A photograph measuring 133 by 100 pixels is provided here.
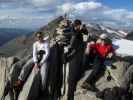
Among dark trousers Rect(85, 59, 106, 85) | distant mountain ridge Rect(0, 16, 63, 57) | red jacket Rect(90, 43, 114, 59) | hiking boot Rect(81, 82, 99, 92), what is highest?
red jacket Rect(90, 43, 114, 59)

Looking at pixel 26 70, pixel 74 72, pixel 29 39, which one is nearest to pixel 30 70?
pixel 26 70

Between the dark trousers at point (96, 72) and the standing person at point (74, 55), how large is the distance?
0.77m

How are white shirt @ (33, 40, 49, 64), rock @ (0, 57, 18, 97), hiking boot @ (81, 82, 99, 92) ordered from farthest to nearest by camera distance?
1. rock @ (0, 57, 18, 97)
2. white shirt @ (33, 40, 49, 64)
3. hiking boot @ (81, 82, 99, 92)

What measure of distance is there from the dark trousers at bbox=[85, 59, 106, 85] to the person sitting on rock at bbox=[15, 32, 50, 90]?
216 centimetres

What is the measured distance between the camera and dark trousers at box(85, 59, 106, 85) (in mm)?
19639

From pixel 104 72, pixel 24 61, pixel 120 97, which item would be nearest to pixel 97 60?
pixel 104 72

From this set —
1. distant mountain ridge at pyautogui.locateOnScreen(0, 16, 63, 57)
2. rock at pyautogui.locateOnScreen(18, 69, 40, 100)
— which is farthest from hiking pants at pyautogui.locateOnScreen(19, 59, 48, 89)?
distant mountain ridge at pyautogui.locateOnScreen(0, 16, 63, 57)

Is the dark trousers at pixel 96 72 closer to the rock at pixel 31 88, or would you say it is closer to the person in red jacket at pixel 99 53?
the person in red jacket at pixel 99 53

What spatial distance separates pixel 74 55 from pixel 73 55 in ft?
0.30

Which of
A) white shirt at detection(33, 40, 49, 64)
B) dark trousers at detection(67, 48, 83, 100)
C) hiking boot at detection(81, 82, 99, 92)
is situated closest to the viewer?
hiking boot at detection(81, 82, 99, 92)

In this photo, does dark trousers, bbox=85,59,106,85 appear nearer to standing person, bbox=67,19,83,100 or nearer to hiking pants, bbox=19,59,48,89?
standing person, bbox=67,19,83,100

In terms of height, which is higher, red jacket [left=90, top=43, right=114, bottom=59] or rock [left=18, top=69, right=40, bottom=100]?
red jacket [left=90, top=43, right=114, bottom=59]

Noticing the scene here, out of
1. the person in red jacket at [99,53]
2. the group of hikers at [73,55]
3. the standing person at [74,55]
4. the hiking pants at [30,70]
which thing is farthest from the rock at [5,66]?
the person in red jacket at [99,53]

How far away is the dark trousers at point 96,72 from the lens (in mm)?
19639
